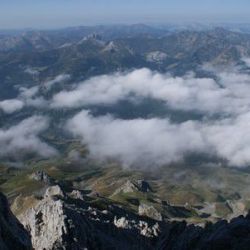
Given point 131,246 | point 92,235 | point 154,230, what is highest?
point 92,235

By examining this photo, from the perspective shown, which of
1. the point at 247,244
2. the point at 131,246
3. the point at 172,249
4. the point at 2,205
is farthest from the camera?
the point at 131,246

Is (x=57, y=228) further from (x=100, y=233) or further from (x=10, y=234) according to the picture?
(x=10, y=234)

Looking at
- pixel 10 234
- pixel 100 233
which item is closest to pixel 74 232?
pixel 100 233

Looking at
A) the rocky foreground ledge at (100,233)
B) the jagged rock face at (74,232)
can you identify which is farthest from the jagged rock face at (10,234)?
the jagged rock face at (74,232)

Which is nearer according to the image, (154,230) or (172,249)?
(172,249)

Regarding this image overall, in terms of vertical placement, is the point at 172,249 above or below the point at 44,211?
above

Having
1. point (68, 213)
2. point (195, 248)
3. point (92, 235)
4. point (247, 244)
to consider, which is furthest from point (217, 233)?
point (68, 213)

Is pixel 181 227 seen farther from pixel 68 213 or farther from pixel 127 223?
pixel 127 223

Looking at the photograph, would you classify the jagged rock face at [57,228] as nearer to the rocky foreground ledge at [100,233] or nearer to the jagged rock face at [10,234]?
the rocky foreground ledge at [100,233]
